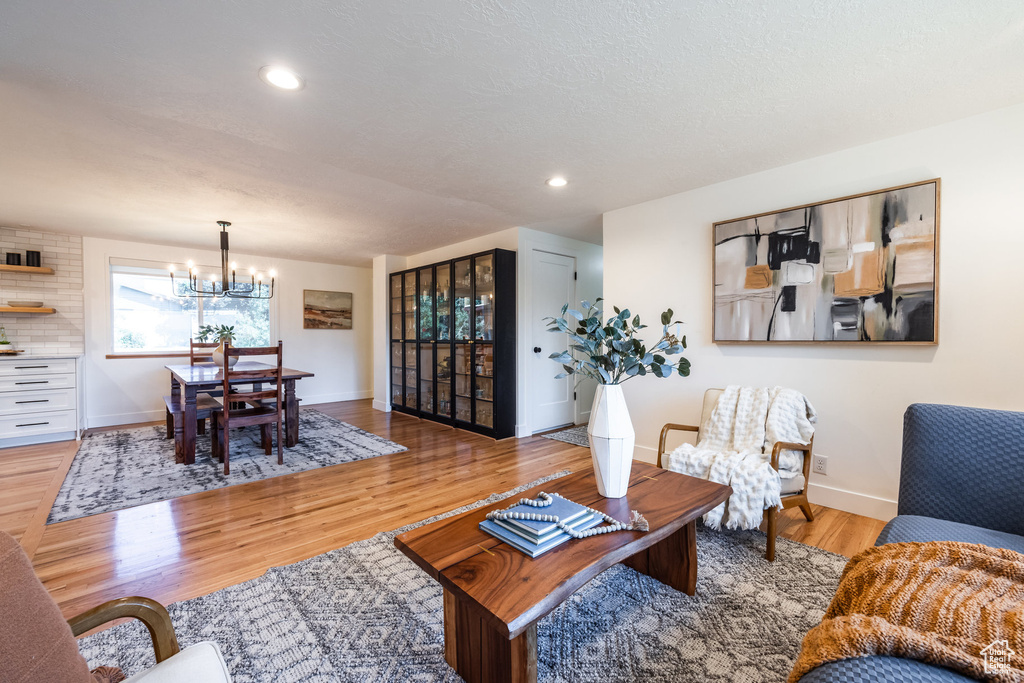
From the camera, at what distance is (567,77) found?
6.11 feet

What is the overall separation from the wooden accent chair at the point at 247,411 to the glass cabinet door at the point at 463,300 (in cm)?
194

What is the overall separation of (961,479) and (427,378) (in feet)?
16.1

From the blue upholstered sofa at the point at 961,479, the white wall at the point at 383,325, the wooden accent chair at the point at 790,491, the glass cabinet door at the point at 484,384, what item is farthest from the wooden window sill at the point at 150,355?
the blue upholstered sofa at the point at 961,479

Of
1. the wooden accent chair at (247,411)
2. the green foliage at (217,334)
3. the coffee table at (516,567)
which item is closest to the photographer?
the coffee table at (516,567)

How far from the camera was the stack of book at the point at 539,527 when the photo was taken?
129cm

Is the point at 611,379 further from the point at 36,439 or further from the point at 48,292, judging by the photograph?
the point at 48,292

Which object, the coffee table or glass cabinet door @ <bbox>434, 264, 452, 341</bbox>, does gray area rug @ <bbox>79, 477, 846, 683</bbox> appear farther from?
glass cabinet door @ <bbox>434, 264, 452, 341</bbox>

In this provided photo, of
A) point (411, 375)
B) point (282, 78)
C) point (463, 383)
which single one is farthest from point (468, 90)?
point (411, 375)

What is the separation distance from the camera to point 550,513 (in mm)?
1452

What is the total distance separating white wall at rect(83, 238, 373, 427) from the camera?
497 centimetres

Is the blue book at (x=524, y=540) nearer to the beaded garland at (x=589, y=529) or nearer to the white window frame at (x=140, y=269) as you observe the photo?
the beaded garland at (x=589, y=529)

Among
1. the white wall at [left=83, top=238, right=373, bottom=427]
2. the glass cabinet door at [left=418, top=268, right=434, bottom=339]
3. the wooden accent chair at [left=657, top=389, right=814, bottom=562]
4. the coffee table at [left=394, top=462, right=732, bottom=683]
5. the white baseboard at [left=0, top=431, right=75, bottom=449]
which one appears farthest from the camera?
the glass cabinet door at [left=418, top=268, right=434, bottom=339]

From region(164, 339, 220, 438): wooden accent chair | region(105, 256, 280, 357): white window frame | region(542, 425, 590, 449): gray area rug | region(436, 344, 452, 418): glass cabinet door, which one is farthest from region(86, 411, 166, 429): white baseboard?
region(542, 425, 590, 449): gray area rug

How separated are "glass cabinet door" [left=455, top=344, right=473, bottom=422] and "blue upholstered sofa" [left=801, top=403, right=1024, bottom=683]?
148 inches
